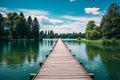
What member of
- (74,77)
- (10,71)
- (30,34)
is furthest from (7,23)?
(74,77)

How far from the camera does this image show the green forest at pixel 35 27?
196ft

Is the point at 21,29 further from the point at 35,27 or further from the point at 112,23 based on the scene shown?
the point at 112,23

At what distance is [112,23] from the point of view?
59312mm

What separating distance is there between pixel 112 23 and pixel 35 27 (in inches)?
1899

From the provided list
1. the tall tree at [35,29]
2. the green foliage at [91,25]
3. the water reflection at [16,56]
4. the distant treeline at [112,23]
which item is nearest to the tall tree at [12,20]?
the tall tree at [35,29]

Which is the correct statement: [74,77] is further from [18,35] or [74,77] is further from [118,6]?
[18,35]

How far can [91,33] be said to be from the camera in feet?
251

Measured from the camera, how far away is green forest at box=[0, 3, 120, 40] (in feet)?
196

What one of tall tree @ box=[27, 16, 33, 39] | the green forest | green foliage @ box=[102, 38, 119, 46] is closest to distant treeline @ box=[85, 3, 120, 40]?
the green forest

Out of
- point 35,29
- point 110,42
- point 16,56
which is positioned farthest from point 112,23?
point 35,29

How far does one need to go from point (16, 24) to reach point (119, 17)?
38667 mm

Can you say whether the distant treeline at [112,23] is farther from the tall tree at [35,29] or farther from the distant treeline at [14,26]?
the tall tree at [35,29]

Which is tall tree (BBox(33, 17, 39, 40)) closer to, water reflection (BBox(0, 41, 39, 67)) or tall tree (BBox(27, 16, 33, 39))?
tall tree (BBox(27, 16, 33, 39))

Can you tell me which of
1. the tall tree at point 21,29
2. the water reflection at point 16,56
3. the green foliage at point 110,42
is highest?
the tall tree at point 21,29
